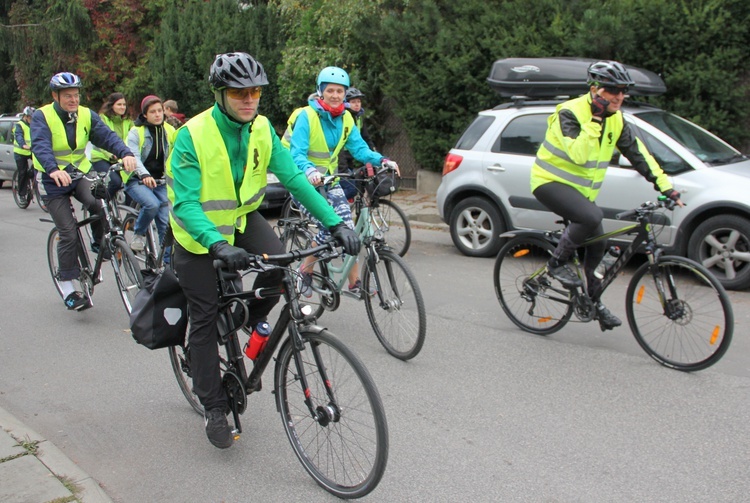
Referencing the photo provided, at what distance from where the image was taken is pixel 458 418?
432 cm

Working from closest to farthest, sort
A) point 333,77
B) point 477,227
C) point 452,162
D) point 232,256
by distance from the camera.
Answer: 1. point 232,256
2. point 333,77
3. point 477,227
4. point 452,162

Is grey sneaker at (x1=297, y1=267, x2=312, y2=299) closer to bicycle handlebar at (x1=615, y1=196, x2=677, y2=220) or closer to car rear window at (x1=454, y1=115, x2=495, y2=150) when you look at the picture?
bicycle handlebar at (x1=615, y1=196, x2=677, y2=220)

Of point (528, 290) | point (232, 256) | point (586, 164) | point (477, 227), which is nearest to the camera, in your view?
point (232, 256)

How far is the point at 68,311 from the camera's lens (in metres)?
6.93

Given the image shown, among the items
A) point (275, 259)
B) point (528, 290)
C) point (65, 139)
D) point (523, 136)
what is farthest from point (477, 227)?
point (275, 259)

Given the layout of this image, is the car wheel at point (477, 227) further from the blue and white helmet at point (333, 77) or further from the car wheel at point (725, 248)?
the blue and white helmet at point (333, 77)

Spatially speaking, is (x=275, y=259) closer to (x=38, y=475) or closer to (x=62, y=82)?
(x=38, y=475)

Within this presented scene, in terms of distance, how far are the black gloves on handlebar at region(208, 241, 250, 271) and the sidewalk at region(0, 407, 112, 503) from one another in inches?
51.9

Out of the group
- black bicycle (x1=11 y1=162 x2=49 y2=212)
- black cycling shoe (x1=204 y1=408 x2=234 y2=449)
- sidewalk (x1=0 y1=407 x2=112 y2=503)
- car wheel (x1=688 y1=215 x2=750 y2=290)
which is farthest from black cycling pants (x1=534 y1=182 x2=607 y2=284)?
black bicycle (x1=11 y1=162 x2=49 y2=212)

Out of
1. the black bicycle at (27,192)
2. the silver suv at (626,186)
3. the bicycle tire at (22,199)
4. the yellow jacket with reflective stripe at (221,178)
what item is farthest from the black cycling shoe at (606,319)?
the bicycle tire at (22,199)

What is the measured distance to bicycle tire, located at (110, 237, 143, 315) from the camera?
5961 mm

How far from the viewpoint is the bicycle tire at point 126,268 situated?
5.96 meters

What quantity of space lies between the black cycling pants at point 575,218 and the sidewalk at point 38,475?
11.5ft

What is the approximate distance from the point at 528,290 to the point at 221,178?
299 cm
